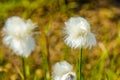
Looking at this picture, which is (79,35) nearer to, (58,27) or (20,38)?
(20,38)

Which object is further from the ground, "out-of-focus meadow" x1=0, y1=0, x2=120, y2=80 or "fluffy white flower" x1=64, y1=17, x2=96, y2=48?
"out-of-focus meadow" x1=0, y1=0, x2=120, y2=80

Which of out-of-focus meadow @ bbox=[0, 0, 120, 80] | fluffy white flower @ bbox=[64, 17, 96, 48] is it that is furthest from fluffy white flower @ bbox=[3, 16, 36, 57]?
out-of-focus meadow @ bbox=[0, 0, 120, 80]

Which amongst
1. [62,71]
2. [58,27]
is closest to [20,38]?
[62,71]

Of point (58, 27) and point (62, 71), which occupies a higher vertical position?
point (58, 27)

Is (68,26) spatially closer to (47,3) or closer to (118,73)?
(118,73)

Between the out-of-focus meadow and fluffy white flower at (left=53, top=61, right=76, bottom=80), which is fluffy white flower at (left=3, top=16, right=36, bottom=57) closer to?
fluffy white flower at (left=53, top=61, right=76, bottom=80)

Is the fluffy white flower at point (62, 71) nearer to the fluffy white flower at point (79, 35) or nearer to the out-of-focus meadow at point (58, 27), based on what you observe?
the fluffy white flower at point (79, 35)

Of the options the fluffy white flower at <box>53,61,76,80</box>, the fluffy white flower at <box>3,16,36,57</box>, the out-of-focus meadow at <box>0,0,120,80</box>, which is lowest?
the fluffy white flower at <box>53,61,76,80</box>
